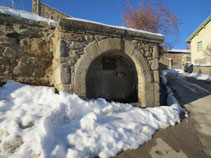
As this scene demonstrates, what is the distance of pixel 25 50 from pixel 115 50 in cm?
217

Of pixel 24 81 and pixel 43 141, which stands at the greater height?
pixel 24 81

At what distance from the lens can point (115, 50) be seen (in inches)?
121

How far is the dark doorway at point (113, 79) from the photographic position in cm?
356

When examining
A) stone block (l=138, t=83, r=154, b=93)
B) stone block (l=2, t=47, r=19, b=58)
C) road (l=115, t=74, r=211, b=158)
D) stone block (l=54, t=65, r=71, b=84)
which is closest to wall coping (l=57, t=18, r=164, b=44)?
stone block (l=54, t=65, r=71, b=84)

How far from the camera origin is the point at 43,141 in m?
1.47

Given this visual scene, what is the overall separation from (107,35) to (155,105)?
7.95 feet

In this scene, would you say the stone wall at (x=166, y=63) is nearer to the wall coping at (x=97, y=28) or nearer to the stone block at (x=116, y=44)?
the wall coping at (x=97, y=28)

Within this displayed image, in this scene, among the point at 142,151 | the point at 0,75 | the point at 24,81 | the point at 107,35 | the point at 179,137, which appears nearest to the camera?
the point at 142,151

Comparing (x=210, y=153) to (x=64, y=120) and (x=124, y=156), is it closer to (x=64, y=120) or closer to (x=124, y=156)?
(x=124, y=156)

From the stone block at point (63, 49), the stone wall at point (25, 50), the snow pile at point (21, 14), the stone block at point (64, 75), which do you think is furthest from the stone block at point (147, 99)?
the snow pile at point (21, 14)

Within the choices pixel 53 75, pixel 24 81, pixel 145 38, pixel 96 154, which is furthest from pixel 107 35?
pixel 96 154

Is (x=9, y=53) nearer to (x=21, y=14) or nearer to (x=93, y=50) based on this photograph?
(x=21, y=14)

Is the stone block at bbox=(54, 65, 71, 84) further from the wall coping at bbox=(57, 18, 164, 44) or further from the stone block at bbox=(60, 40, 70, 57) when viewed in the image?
the wall coping at bbox=(57, 18, 164, 44)

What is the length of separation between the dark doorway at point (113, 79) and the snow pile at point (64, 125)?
0.99 metres
